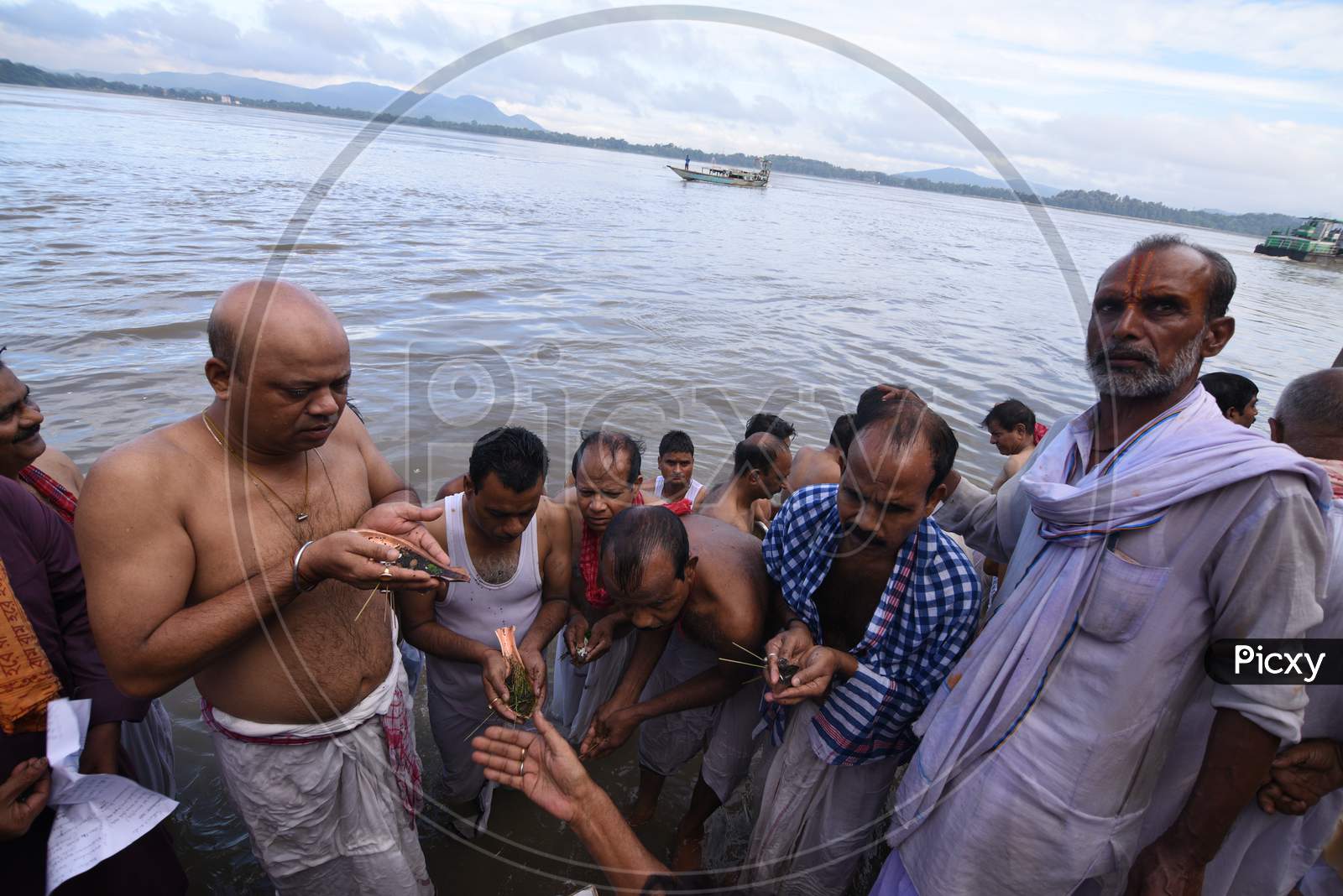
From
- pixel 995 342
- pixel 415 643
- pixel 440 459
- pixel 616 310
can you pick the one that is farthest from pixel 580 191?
pixel 415 643

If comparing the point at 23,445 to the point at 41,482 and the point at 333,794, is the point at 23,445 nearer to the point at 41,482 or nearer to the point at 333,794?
the point at 41,482

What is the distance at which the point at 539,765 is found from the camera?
217 centimetres

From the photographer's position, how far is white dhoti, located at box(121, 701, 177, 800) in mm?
2705

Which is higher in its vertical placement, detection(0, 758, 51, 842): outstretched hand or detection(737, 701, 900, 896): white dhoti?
detection(0, 758, 51, 842): outstretched hand

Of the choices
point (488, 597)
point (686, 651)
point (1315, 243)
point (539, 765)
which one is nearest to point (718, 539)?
point (686, 651)

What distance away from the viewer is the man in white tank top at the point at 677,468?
4453 mm

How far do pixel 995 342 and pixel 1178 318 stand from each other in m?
14.7

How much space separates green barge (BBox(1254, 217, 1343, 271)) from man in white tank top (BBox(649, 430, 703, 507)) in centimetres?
6249

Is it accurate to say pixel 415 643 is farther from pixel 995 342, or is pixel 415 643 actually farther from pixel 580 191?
pixel 580 191

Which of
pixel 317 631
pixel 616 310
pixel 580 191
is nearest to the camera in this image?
pixel 317 631

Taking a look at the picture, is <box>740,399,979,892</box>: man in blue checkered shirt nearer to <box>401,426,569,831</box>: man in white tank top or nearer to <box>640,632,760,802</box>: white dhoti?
<box>640,632,760,802</box>: white dhoti

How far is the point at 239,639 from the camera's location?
2.02 metres

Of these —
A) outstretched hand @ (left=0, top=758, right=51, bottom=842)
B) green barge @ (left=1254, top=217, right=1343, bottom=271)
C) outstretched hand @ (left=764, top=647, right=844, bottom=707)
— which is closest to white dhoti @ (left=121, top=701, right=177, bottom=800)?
outstretched hand @ (left=0, top=758, right=51, bottom=842)

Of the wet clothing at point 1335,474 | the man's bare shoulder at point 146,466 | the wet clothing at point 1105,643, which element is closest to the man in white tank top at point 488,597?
the man's bare shoulder at point 146,466
